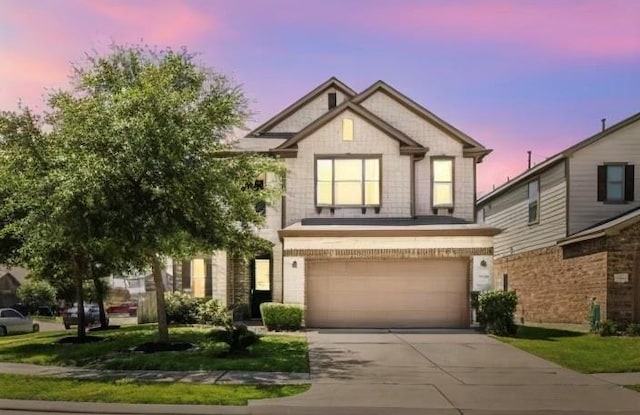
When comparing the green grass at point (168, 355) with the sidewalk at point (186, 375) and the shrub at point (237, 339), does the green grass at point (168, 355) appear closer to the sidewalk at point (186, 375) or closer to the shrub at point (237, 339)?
the shrub at point (237, 339)

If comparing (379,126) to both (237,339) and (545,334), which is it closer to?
(545,334)

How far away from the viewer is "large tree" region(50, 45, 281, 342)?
597 inches

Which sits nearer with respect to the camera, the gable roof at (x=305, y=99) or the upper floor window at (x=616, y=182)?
the upper floor window at (x=616, y=182)

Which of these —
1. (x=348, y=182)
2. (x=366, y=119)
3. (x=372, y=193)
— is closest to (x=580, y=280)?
(x=372, y=193)

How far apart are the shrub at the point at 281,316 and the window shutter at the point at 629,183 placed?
541 inches

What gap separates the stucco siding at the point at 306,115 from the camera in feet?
101

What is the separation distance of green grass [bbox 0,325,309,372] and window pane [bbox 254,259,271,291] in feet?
20.8

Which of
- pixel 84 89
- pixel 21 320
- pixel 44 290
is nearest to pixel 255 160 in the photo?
pixel 84 89

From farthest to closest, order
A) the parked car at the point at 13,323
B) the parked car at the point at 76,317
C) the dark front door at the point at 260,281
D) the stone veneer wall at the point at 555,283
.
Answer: the parked car at the point at 76,317 < the parked car at the point at 13,323 < the dark front door at the point at 260,281 < the stone veneer wall at the point at 555,283

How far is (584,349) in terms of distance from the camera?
18.2 metres

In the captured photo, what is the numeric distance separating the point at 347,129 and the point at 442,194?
4614 mm

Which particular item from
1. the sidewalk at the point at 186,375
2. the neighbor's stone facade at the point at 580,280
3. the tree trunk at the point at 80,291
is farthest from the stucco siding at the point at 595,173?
the tree trunk at the point at 80,291

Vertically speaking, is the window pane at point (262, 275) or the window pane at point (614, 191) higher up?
the window pane at point (614, 191)

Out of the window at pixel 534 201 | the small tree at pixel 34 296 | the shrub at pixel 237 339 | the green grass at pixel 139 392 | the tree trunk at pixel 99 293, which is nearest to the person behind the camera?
the green grass at pixel 139 392
